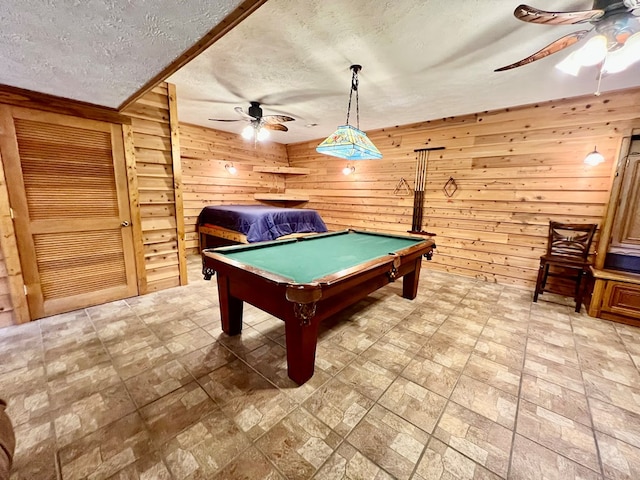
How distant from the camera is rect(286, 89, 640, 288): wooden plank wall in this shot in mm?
3109

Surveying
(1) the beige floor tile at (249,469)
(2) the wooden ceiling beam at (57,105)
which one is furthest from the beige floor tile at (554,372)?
(2) the wooden ceiling beam at (57,105)

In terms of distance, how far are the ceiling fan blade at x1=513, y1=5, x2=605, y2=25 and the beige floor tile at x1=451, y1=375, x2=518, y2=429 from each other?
222 centimetres

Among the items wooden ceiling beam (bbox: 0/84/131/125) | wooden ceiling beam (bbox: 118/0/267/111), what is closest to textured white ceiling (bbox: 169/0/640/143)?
wooden ceiling beam (bbox: 118/0/267/111)

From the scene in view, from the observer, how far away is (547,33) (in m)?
1.94

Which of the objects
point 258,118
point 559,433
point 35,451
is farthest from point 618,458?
point 258,118

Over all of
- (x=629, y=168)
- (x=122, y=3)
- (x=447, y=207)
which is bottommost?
(x=447, y=207)

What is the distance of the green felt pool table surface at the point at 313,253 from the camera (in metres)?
1.88

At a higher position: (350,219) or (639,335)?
(350,219)

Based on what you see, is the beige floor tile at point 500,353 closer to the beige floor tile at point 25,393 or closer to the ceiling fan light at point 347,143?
the ceiling fan light at point 347,143

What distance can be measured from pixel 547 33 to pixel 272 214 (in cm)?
371

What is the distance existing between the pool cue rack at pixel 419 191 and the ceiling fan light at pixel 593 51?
2.69m

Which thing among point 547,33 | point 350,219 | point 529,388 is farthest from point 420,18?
point 350,219

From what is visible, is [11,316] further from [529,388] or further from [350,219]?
[350,219]

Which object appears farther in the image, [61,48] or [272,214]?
[272,214]
